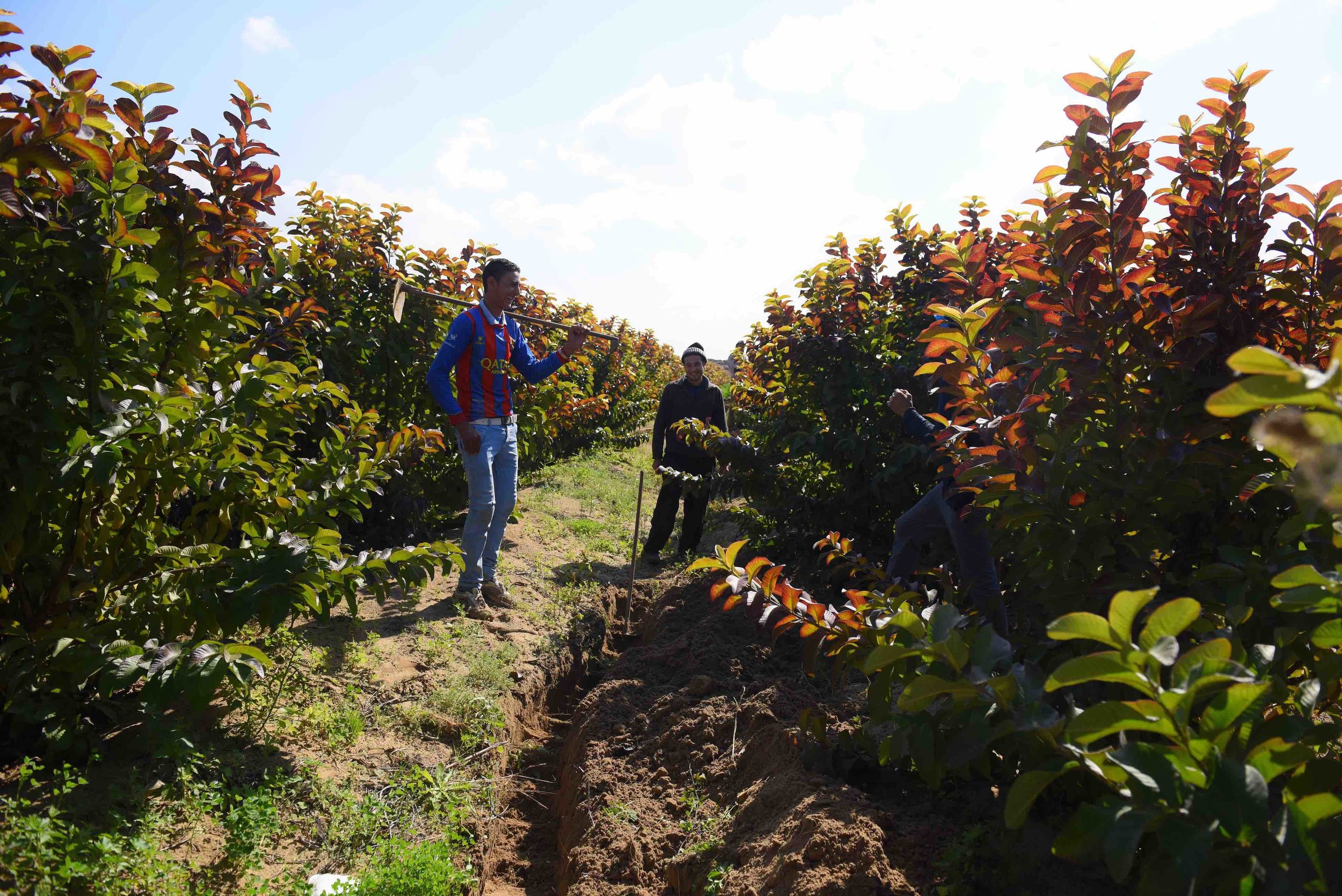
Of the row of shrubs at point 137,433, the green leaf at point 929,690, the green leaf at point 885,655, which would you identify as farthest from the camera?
the row of shrubs at point 137,433

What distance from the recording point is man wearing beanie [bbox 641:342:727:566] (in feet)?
24.4

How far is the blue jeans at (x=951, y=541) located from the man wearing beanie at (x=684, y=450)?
3047mm

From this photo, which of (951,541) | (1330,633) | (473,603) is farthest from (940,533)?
(1330,633)

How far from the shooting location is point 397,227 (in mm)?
6133

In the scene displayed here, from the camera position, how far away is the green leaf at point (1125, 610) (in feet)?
→ 3.54

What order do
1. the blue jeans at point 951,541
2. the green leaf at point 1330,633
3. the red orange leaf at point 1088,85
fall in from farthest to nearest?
the blue jeans at point 951,541
the red orange leaf at point 1088,85
the green leaf at point 1330,633

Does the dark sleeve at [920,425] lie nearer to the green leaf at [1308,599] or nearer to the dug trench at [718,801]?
the dug trench at [718,801]

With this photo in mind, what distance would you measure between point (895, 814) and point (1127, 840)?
130 centimetres

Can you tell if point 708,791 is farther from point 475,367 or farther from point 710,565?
point 475,367

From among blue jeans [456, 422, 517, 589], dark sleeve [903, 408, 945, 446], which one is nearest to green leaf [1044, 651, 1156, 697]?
dark sleeve [903, 408, 945, 446]

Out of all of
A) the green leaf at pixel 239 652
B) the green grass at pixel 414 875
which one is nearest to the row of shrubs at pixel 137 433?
the green leaf at pixel 239 652

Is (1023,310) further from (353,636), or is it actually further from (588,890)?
(353,636)

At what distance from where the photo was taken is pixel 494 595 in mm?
5164

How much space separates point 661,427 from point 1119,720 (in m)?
6.47
